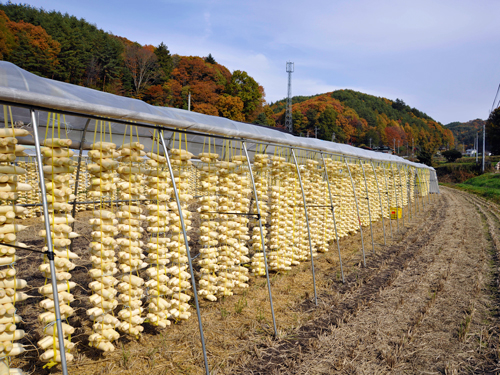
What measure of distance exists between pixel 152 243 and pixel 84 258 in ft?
13.1

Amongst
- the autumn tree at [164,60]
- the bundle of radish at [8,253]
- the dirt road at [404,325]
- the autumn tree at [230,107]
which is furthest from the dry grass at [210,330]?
the autumn tree at [164,60]

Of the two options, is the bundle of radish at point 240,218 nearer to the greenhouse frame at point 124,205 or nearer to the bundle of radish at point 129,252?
Answer: the greenhouse frame at point 124,205

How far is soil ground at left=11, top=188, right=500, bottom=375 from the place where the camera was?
381cm

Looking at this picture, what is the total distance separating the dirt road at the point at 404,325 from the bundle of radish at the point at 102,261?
157cm

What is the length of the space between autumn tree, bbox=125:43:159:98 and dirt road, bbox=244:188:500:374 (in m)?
43.1

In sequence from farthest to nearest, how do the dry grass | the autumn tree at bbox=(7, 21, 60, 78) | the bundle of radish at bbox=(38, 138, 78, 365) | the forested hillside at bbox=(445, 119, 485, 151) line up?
the forested hillside at bbox=(445, 119, 485, 151) < the autumn tree at bbox=(7, 21, 60, 78) < the dry grass < the bundle of radish at bbox=(38, 138, 78, 365)

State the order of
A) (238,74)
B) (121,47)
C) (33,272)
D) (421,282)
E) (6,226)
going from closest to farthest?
(6,226) < (33,272) < (421,282) < (121,47) < (238,74)

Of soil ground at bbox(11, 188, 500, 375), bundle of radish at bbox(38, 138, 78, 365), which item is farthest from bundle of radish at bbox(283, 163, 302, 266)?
bundle of radish at bbox(38, 138, 78, 365)

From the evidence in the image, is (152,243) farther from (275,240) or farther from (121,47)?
(121,47)

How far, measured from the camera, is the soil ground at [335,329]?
3809mm

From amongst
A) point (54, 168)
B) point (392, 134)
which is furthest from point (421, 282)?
point (392, 134)

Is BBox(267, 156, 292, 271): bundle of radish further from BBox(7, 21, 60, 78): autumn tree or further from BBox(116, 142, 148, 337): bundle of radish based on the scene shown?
BBox(7, 21, 60, 78): autumn tree

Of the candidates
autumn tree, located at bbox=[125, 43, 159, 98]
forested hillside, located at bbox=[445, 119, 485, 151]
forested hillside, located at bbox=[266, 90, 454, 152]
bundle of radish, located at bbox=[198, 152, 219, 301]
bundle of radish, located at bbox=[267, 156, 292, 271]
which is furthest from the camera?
forested hillside, located at bbox=[445, 119, 485, 151]

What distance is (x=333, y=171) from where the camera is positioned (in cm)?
950
